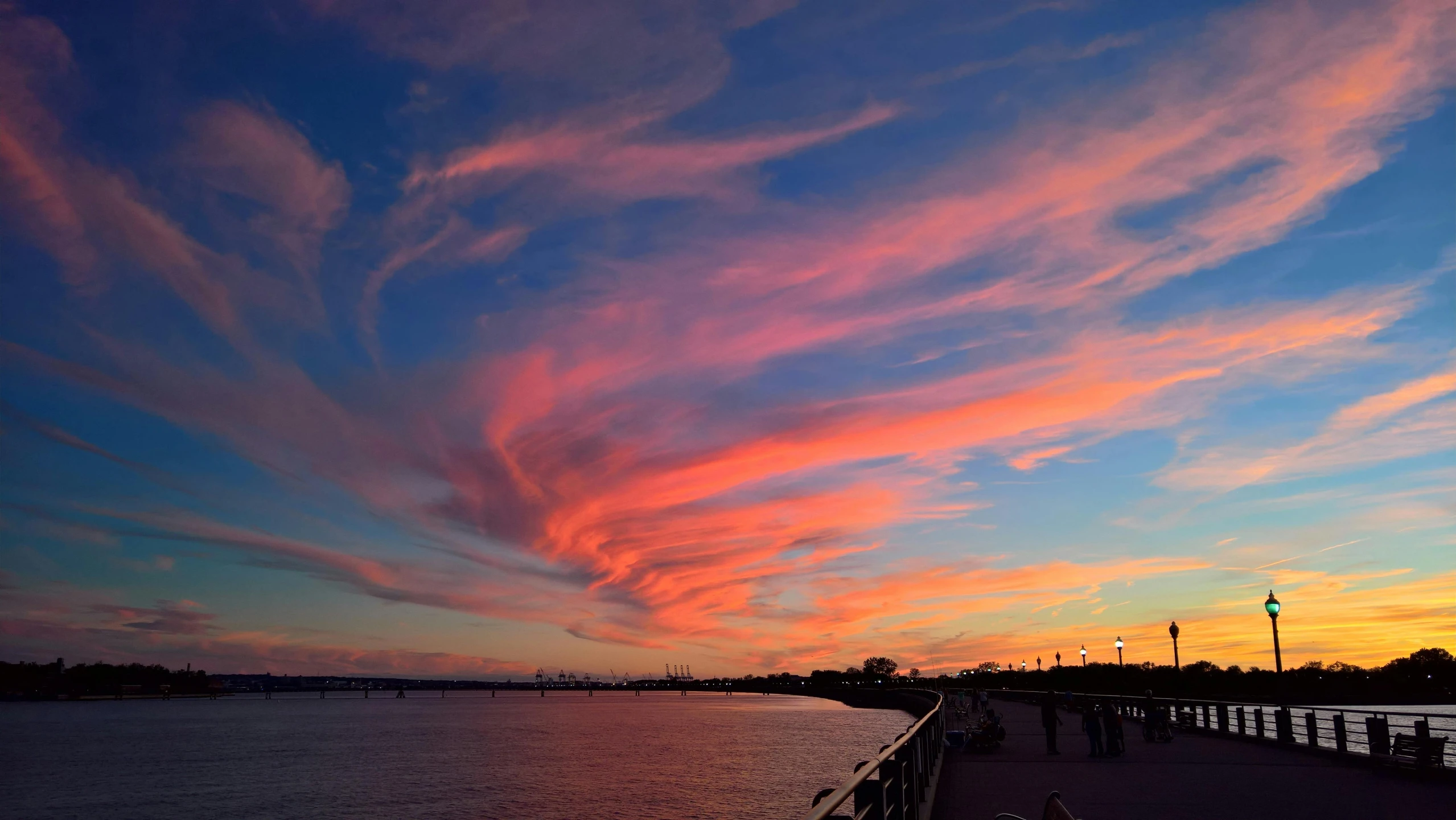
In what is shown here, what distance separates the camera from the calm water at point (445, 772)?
173 ft

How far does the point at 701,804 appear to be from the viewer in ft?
162

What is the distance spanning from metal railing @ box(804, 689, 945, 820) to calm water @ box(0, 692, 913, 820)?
3046cm

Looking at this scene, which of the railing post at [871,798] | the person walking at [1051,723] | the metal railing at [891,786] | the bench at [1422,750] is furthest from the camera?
the person walking at [1051,723]

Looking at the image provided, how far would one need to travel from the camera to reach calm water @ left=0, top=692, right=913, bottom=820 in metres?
52.7

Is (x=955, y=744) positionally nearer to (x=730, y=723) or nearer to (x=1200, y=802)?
(x=1200, y=802)

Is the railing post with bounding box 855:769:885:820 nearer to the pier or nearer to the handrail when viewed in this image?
the pier

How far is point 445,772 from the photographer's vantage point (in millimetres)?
74062

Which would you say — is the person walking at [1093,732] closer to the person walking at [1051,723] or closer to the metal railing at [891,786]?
the person walking at [1051,723]

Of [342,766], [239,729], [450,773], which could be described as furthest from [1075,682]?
[239,729]

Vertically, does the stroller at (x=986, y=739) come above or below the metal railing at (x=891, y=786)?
below

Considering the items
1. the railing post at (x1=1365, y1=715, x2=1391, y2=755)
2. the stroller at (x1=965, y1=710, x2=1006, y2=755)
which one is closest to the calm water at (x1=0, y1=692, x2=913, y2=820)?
the stroller at (x1=965, y1=710, x2=1006, y2=755)

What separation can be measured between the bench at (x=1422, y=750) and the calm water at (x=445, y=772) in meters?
28.8

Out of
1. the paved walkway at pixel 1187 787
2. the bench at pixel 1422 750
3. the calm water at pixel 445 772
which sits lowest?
the calm water at pixel 445 772

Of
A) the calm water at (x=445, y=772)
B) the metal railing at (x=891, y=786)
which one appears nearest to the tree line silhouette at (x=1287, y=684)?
the calm water at (x=445, y=772)
